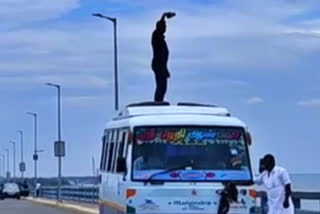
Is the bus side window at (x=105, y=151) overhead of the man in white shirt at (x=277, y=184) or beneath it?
overhead

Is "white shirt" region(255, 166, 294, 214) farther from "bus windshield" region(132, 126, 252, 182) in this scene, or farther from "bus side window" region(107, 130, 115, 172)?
"bus side window" region(107, 130, 115, 172)

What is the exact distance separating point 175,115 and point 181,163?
105 cm

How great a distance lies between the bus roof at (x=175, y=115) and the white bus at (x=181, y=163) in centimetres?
2

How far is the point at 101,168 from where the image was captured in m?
24.6

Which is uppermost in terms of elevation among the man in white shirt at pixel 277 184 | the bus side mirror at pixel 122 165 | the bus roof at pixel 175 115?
the bus roof at pixel 175 115

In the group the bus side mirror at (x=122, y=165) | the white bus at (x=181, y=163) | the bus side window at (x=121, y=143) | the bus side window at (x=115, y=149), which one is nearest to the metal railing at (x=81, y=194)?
the bus side window at (x=115, y=149)

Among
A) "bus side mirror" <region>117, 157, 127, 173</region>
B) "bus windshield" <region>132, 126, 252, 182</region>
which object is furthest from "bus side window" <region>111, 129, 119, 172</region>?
"bus windshield" <region>132, 126, 252, 182</region>

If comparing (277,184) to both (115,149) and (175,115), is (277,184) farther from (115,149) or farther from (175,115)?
(115,149)

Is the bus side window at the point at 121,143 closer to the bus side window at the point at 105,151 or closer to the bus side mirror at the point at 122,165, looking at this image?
the bus side mirror at the point at 122,165

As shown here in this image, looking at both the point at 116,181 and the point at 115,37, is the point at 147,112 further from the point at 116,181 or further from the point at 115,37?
the point at 115,37

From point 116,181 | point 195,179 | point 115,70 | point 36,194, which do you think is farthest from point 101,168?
point 36,194

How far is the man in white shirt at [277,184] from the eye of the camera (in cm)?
1997

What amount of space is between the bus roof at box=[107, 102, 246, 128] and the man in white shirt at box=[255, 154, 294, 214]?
87cm

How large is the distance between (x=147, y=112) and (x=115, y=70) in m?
27.4
